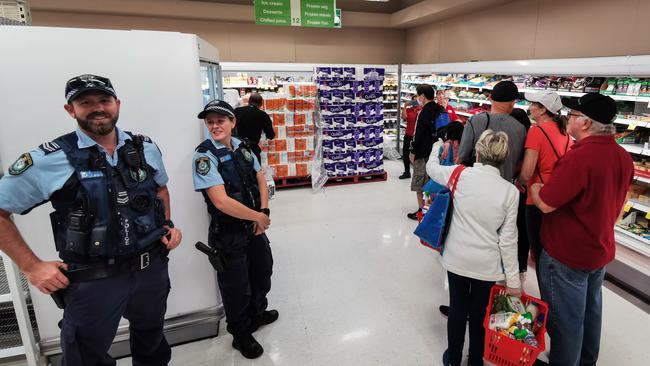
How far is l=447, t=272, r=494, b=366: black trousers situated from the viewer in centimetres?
217

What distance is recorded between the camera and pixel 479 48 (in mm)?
7680

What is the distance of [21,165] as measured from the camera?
1562mm

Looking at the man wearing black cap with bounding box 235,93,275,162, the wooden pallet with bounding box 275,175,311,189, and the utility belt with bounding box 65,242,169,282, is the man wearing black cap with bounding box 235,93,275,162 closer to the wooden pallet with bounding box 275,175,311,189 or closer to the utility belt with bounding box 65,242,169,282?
the wooden pallet with bounding box 275,175,311,189

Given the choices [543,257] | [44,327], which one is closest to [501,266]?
[543,257]

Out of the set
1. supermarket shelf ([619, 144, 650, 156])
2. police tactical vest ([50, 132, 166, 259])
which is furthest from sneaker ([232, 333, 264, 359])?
supermarket shelf ([619, 144, 650, 156])

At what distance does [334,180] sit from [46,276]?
5411 millimetres

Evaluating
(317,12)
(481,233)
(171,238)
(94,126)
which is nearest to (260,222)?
(171,238)

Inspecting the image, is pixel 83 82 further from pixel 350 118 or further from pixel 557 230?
pixel 350 118

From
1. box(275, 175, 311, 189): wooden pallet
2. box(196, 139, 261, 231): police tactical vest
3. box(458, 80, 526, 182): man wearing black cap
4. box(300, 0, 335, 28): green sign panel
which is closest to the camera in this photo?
box(196, 139, 261, 231): police tactical vest

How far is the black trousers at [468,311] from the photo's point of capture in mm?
2174

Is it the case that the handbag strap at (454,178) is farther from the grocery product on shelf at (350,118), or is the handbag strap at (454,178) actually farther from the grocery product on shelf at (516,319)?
the grocery product on shelf at (350,118)

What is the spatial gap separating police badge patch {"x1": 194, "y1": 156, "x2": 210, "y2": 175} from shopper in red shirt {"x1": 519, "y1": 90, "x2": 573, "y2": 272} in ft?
6.73

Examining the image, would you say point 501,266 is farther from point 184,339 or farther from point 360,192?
point 360,192

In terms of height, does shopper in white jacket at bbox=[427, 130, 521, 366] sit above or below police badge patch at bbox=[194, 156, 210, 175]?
below
